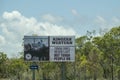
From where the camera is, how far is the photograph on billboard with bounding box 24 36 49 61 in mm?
A: 37531

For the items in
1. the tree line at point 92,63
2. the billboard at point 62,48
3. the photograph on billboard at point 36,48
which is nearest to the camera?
the billboard at point 62,48

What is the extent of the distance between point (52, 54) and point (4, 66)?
46.0 metres

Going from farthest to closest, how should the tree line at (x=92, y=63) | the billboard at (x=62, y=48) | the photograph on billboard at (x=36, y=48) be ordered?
the tree line at (x=92, y=63)
the photograph on billboard at (x=36, y=48)
the billboard at (x=62, y=48)

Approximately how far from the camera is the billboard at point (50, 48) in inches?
1467

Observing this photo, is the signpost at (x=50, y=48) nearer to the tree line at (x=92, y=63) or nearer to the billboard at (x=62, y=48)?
the billboard at (x=62, y=48)

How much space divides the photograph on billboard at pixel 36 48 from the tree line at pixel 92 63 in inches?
454

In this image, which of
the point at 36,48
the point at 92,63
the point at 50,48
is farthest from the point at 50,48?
the point at 92,63

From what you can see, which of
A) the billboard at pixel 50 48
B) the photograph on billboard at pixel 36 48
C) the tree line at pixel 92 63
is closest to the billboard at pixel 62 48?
the billboard at pixel 50 48

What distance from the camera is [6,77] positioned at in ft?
291

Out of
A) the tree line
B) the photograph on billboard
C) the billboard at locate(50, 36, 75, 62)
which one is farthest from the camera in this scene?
the tree line

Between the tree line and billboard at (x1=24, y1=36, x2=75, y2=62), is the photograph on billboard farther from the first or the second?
the tree line

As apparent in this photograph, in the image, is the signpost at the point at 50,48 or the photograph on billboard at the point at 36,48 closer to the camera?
the signpost at the point at 50,48

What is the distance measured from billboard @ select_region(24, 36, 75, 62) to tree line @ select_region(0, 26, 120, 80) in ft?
38.0

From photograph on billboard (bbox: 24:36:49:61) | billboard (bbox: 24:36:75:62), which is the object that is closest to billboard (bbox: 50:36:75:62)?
billboard (bbox: 24:36:75:62)
